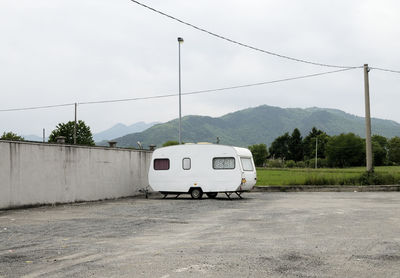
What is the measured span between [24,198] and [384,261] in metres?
13.6

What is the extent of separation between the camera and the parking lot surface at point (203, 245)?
6.33 meters

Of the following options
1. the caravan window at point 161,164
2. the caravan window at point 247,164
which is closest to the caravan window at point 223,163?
the caravan window at point 247,164

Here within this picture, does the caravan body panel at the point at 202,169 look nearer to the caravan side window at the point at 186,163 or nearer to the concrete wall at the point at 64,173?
the caravan side window at the point at 186,163

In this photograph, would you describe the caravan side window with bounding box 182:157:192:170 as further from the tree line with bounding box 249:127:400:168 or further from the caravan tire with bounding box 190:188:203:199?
the tree line with bounding box 249:127:400:168

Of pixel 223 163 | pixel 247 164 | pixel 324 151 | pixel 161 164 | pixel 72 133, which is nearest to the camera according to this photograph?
pixel 223 163

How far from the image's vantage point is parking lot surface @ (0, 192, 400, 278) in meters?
6.33

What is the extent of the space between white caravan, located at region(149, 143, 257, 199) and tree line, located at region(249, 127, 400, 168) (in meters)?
77.9

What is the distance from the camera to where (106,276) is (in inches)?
233

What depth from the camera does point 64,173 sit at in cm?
1917

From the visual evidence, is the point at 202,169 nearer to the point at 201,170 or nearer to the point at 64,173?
the point at 201,170

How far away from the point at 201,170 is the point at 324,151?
105677 millimetres

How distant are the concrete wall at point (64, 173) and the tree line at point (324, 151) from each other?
76.9 meters

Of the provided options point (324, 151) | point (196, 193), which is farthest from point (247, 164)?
point (324, 151)

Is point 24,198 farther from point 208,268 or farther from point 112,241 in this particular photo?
point 208,268
